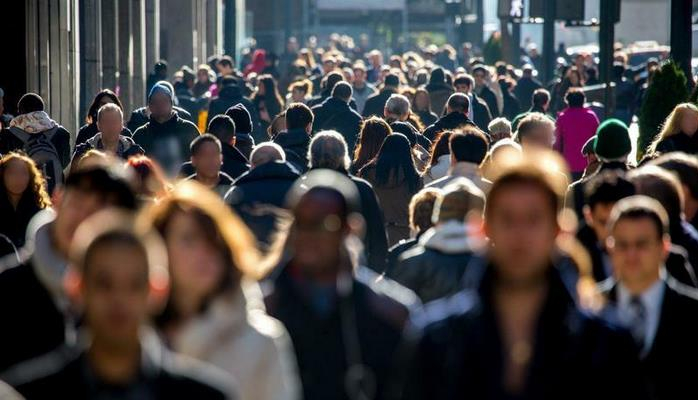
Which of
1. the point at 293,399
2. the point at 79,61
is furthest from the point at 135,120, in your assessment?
the point at 293,399

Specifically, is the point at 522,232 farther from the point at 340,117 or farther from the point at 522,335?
the point at 340,117

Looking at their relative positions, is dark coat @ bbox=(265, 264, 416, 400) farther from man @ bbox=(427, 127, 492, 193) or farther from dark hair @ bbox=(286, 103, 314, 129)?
dark hair @ bbox=(286, 103, 314, 129)

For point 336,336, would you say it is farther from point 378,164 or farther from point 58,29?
point 58,29

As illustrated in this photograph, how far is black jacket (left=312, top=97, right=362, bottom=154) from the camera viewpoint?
18.5 metres

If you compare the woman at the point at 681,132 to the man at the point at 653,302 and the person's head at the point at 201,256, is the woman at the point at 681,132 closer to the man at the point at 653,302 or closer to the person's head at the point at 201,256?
the man at the point at 653,302

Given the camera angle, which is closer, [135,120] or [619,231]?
[619,231]

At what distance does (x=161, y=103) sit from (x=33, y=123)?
1.00m

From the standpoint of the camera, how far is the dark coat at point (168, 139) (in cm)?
1509

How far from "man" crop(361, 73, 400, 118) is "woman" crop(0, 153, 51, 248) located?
38.6 feet

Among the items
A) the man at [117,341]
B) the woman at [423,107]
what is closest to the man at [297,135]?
the woman at [423,107]

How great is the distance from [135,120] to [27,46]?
565 cm

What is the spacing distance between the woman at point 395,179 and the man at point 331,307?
7.24m

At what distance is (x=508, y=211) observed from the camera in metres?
4.66

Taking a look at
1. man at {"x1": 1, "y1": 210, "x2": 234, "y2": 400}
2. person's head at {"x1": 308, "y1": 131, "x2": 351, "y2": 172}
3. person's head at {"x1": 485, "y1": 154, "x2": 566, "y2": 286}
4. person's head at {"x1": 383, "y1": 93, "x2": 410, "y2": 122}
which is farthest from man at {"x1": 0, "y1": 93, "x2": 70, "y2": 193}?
man at {"x1": 1, "y1": 210, "x2": 234, "y2": 400}
